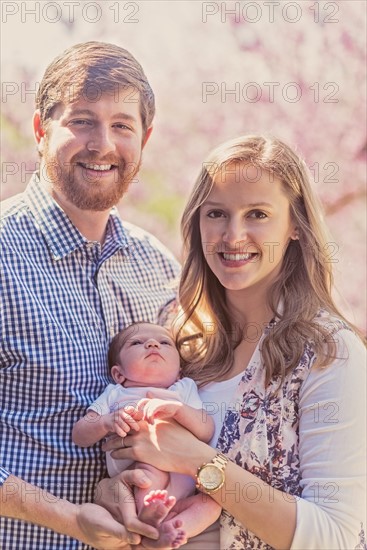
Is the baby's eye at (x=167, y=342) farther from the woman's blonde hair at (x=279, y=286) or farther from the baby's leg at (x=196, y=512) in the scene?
the baby's leg at (x=196, y=512)

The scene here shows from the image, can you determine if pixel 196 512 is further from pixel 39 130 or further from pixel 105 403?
pixel 39 130

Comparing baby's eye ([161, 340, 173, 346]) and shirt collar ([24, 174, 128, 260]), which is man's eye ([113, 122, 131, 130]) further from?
baby's eye ([161, 340, 173, 346])

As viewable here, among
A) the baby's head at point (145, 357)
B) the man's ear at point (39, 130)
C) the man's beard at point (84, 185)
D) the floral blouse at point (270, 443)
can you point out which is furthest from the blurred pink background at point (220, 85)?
the floral blouse at point (270, 443)

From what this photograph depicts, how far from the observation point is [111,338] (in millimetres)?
2535

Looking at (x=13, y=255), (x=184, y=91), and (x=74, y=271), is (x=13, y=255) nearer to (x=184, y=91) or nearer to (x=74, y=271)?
(x=74, y=271)

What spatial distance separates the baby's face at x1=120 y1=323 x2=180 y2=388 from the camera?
2332 mm

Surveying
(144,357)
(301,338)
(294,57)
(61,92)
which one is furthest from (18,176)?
(301,338)

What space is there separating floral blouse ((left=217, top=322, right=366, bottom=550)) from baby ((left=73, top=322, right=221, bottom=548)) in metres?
0.08

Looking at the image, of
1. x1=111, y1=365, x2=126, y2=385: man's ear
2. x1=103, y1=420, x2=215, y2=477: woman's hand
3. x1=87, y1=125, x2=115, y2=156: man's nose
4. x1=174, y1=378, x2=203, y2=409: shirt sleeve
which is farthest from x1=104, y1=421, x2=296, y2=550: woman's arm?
x1=87, y1=125, x2=115, y2=156: man's nose

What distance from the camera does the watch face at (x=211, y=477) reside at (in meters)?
2.10

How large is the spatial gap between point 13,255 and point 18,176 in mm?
2036

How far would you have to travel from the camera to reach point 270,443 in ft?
7.00

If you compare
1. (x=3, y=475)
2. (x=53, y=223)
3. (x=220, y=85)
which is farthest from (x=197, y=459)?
(x=220, y=85)

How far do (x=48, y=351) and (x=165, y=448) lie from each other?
0.44 m
